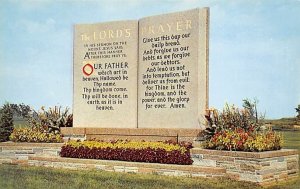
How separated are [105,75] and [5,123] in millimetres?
6133

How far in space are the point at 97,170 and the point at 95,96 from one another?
3.42 meters

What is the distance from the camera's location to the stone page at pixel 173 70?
1309 centimetres

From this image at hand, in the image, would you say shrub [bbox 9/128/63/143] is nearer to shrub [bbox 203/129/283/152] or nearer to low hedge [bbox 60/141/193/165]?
low hedge [bbox 60/141/193/165]

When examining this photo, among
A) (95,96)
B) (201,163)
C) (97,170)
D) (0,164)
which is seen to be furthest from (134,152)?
(0,164)

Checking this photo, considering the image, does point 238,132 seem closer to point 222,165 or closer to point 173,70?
point 222,165

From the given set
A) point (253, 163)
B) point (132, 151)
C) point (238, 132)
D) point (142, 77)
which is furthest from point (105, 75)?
point (253, 163)

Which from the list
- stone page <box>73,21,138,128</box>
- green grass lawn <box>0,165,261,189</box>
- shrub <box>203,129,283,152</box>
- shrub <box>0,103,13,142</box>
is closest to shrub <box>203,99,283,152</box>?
shrub <box>203,129,283,152</box>

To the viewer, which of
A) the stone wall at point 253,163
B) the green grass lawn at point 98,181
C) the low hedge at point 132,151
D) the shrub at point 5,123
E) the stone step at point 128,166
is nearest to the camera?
the green grass lawn at point 98,181

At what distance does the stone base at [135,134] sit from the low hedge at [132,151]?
0.41m

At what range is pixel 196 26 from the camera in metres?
13.1

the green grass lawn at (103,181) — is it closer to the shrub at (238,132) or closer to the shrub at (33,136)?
the shrub at (238,132)

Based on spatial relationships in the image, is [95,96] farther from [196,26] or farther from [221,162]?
[221,162]

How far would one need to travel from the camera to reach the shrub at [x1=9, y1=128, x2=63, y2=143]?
589 inches

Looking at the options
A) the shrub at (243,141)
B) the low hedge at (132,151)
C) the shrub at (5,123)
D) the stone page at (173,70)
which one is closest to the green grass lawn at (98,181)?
the low hedge at (132,151)
